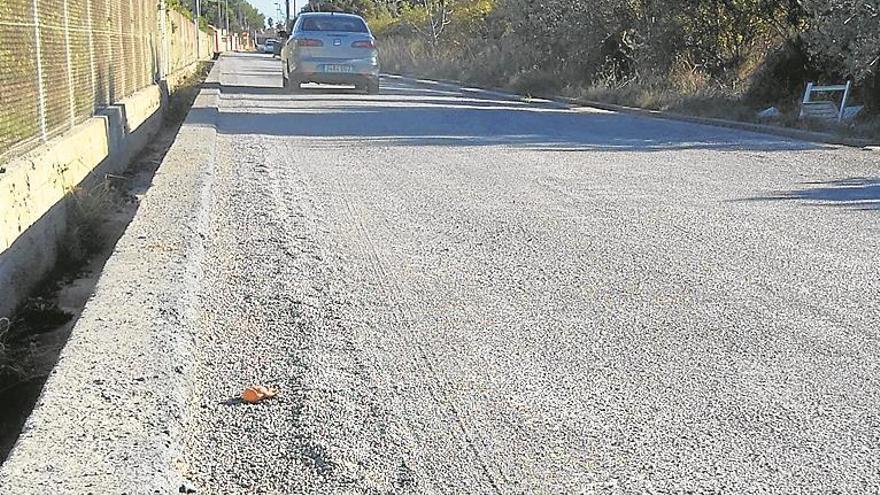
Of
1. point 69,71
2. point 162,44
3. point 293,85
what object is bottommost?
point 293,85

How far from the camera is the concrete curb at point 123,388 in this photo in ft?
8.00

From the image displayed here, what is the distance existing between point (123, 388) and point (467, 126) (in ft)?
35.2

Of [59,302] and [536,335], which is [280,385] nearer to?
[536,335]

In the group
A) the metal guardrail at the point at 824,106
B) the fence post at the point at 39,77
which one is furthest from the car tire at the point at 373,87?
the fence post at the point at 39,77

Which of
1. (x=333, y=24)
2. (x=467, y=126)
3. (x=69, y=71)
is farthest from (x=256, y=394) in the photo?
(x=333, y=24)

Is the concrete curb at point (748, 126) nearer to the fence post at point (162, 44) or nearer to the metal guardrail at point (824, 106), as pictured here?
the metal guardrail at point (824, 106)

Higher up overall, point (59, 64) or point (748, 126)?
point (59, 64)

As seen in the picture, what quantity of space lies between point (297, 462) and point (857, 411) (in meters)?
1.77

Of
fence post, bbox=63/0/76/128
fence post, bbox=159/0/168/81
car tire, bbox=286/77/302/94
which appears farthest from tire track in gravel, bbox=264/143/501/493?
car tire, bbox=286/77/302/94

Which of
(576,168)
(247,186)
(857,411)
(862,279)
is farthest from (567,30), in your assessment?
(857,411)

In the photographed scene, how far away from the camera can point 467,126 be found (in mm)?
13453

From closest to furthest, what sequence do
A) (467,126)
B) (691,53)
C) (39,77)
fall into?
(39,77), (467,126), (691,53)

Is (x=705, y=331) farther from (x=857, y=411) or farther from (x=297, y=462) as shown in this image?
(x=297, y=462)

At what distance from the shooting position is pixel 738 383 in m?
3.50
